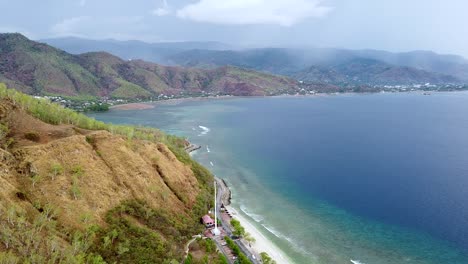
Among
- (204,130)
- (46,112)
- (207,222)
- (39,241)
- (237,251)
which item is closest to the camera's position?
(39,241)

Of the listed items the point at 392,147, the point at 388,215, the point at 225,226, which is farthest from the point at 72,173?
the point at 392,147

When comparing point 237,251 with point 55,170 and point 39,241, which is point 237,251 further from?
point 55,170

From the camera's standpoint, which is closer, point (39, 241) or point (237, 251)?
point (39, 241)

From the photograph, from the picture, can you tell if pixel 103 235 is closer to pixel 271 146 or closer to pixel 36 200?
pixel 36 200

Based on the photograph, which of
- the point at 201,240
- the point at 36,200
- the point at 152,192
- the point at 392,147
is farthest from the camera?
the point at 392,147

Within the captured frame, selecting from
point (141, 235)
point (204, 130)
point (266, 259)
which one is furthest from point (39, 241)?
point (204, 130)

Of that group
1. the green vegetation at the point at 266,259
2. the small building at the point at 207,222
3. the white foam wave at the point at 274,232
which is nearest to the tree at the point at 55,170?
the small building at the point at 207,222

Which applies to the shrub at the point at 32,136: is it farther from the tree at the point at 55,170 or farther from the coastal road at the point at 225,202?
the coastal road at the point at 225,202
